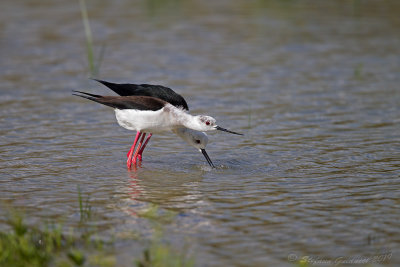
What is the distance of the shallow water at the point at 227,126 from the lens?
5.04 meters

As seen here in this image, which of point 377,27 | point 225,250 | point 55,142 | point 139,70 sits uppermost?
point 377,27

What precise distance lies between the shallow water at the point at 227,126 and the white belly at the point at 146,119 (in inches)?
16.3

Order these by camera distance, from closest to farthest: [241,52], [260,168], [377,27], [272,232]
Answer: [272,232] → [260,168] → [241,52] → [377,27]

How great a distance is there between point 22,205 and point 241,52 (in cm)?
698

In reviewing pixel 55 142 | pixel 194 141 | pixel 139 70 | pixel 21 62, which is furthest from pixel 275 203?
pixel 21 62

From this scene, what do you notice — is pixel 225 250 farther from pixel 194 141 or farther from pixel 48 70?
pixel 48 70

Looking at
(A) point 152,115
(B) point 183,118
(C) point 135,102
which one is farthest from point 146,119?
(B) point 183,118

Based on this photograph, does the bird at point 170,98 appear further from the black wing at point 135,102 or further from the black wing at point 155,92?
the black wing at point 135,102

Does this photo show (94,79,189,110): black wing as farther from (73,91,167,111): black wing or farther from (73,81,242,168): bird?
(73,91,167,111): black wing

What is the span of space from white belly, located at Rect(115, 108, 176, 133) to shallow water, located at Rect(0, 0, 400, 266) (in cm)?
41

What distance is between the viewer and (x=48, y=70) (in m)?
10.5

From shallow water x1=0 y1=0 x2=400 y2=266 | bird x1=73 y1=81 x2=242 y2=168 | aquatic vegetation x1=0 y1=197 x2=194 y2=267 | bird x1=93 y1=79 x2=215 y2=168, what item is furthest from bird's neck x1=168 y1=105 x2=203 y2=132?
aquatic vegetation x1=0 y1=197 x2=194 y2=267

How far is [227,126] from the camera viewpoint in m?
8.12

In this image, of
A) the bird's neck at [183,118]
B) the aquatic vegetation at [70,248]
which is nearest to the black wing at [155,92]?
the bird's neck at [183,118]
